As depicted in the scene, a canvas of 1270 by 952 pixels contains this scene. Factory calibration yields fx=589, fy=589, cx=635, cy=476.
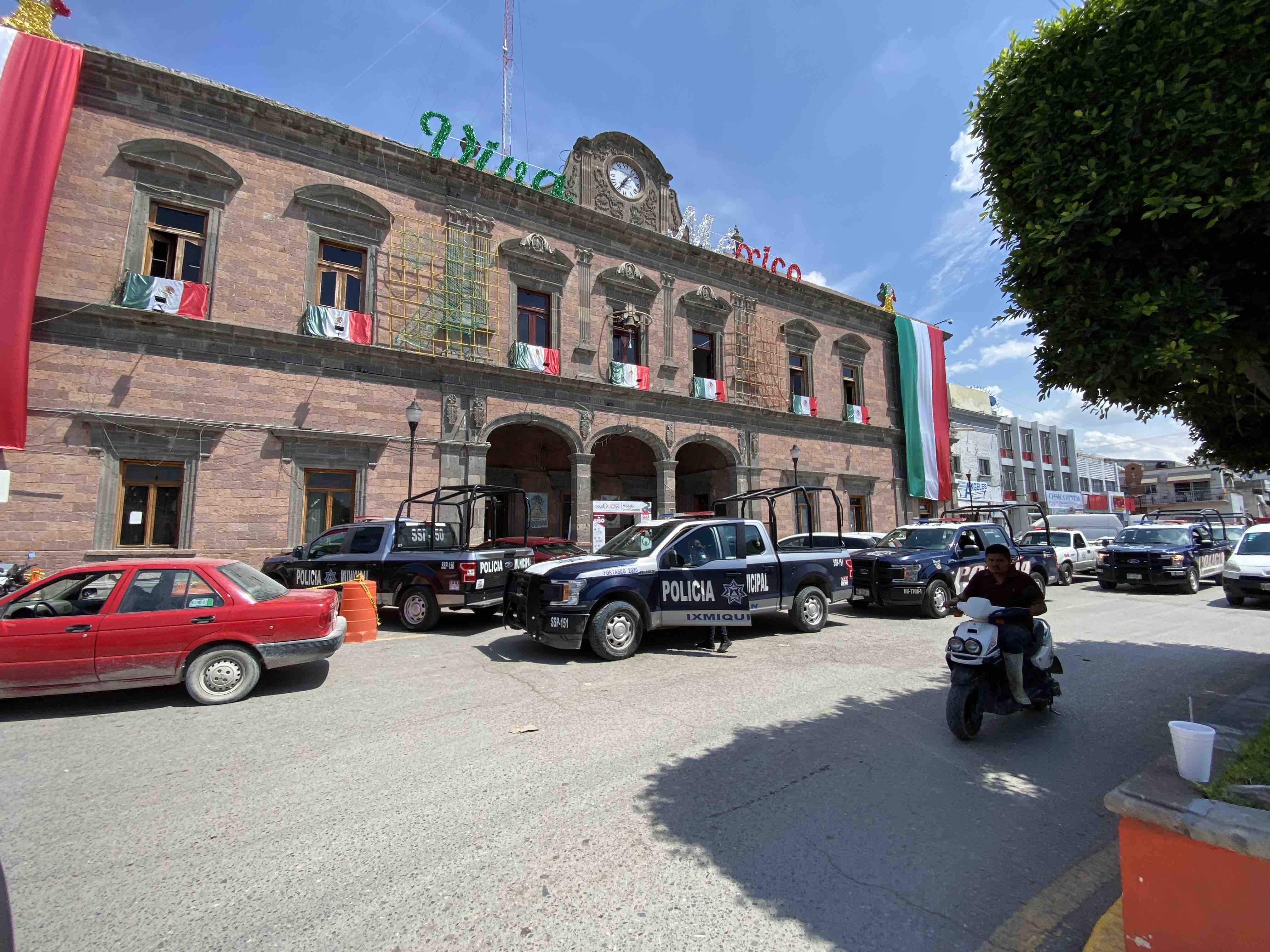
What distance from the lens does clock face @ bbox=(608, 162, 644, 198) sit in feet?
69.5

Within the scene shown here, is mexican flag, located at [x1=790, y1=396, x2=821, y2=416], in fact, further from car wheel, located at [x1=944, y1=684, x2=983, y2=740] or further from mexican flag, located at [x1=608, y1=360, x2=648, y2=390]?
car wheel, located at [x1=944, y1=684, x2=983, y2=740]

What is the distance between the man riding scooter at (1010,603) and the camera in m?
4.82

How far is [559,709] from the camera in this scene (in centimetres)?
557

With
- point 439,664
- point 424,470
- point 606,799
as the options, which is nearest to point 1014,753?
point 606,799

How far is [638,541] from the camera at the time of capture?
8.76 metres

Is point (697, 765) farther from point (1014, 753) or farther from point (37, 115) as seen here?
point (37, 115)

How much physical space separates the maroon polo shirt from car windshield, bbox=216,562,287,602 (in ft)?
22.7

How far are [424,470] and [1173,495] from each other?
86155 millimetres

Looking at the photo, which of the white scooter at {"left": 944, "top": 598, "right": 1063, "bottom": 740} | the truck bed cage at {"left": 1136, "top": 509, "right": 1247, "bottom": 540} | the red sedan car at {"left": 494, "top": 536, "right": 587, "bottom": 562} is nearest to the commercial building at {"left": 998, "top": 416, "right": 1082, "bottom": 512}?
the truck bed cage at {"left": 1136, "top": 509, "right": 1247, "bottom": 540}

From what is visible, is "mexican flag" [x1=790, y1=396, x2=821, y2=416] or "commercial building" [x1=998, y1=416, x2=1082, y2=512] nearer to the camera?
"mexican flag" [x1=790, y1=396, x2=821, y2=416]

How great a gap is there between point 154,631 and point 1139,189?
28.1 ft

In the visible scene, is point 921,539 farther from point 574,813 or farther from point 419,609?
point 574,813

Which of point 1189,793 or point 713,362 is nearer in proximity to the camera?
point 1189,793

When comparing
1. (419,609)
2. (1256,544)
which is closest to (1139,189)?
(419,609)
